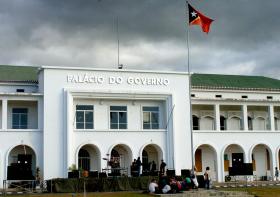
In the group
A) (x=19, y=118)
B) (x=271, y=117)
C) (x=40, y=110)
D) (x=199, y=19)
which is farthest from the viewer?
(x=271, y=117)

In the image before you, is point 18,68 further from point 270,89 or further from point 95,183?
point 270,89

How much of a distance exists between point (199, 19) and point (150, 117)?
10.4 meters

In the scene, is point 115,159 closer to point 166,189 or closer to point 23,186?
point 23,186

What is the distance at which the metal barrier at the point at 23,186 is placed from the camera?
35.7 metres

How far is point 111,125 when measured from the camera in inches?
1693

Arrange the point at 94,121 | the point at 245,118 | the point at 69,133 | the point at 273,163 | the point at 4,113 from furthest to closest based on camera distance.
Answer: the point at 273,163 → the point at 245,118 → the point at 94,121 → the point at 69,133 → the point at 4,113

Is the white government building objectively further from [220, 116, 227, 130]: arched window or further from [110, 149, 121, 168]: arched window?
[220, 116, 227, 130]: arched window

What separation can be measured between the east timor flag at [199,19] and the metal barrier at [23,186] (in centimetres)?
1554

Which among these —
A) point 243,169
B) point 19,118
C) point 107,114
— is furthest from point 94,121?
point 243,169

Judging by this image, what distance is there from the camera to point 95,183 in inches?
1328

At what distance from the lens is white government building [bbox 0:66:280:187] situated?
40062mm

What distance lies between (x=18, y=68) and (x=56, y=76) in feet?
31.3

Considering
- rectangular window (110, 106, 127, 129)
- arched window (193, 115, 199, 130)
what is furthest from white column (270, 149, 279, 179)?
rectangular window (110, 106, 127, 129)

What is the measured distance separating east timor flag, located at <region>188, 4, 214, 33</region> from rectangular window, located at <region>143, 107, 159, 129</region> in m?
9.48
